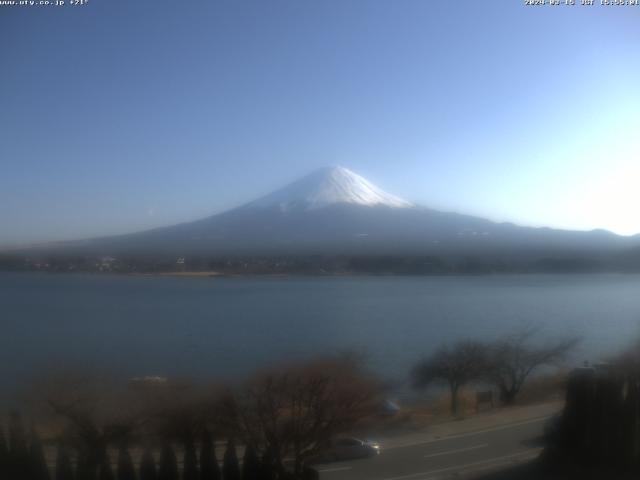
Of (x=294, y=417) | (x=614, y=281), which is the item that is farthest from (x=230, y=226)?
(x=614, y=281)

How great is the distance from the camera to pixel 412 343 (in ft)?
12.9

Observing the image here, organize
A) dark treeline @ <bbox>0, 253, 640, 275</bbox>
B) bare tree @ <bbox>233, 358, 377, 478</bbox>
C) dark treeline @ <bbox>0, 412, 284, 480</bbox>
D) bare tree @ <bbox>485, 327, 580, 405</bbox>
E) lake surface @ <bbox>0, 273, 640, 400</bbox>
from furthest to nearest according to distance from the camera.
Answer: dark treeline @ <bbox>0, 253, 640, 275</bbox>
bare tree @ <bbox>485, 327, 580, 405</bbox>
lake surface @ <bbox>0, 273, 640, 400</bbox>
bare tree @ <bbox>233, 358, 377, 478</bbox>
dark treeline @ <bbox>0, 412, 284, 480</bbox>

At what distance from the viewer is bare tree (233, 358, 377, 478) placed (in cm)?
315

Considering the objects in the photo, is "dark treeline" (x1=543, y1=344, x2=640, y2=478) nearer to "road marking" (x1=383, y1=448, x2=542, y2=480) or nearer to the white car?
"road marking" (x1=383, y1=448, x2=542, y2=480)

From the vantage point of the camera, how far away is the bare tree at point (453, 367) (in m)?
3.81

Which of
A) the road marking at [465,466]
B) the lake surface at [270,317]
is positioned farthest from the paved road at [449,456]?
the lake surface at [270,317]

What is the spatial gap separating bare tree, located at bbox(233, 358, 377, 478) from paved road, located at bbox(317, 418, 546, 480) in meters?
0.21

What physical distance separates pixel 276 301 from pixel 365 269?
840 millimetres

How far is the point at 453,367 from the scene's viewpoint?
3.92 m

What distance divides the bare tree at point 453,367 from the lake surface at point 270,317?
9 centimetres

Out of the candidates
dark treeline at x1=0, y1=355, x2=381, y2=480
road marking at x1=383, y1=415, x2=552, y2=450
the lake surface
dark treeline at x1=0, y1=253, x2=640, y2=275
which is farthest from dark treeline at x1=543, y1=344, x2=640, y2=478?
dark treeline at x1=0, y1=355, x2=381, y2=480

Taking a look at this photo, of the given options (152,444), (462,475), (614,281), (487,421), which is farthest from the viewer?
(614,281)

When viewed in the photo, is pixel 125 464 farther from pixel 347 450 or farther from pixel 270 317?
pixel 270 317

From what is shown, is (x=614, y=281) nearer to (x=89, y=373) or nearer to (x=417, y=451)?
(x=417, y=451)
